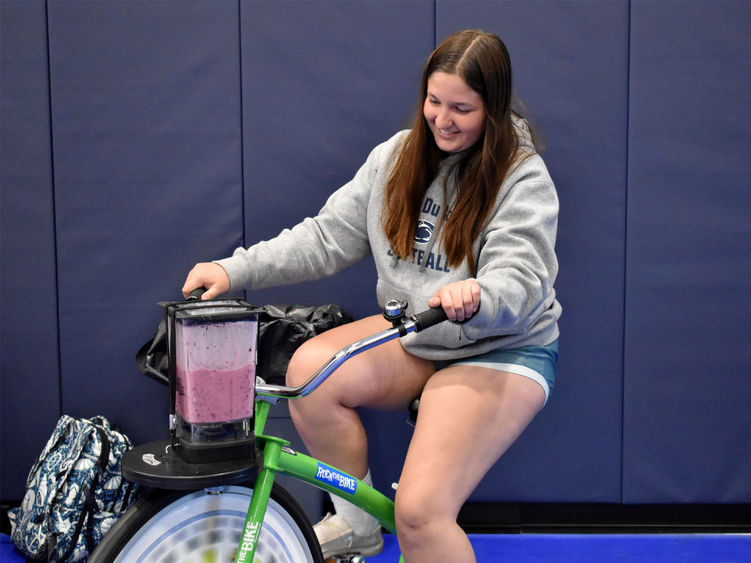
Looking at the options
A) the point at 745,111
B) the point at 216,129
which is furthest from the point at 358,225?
the point at 745,111

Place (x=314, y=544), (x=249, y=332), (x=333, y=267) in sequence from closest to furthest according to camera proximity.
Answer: (x=249, y=332)
(x=314, y=544)
(x=333, y=267)

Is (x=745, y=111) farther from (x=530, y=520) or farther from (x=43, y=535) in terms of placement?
(x=43, y=535)

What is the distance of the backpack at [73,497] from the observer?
7.45 ft

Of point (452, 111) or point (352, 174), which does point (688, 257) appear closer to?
point (352, 174)

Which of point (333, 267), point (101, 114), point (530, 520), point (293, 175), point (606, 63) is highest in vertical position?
point (606, 63)

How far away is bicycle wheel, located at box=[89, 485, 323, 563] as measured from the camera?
4.01 ft

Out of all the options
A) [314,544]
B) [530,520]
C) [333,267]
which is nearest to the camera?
[314,544]

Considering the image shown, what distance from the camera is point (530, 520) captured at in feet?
8.73

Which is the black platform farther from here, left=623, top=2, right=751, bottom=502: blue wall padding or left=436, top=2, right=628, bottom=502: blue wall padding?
left=623, top=2, right=751, bottom=502: blue wall padding

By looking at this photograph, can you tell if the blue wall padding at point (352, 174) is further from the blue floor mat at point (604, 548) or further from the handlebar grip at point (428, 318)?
the handlebar grip at point (428, 318)

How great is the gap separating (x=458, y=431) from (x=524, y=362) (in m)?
0.25

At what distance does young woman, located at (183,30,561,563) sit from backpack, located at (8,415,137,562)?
89 cm

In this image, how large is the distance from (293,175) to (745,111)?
154cm

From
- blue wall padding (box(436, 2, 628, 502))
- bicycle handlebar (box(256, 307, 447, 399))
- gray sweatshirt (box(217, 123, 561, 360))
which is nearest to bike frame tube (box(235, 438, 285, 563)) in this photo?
bicycle handlebar (box(256, 307, 447, 399))
